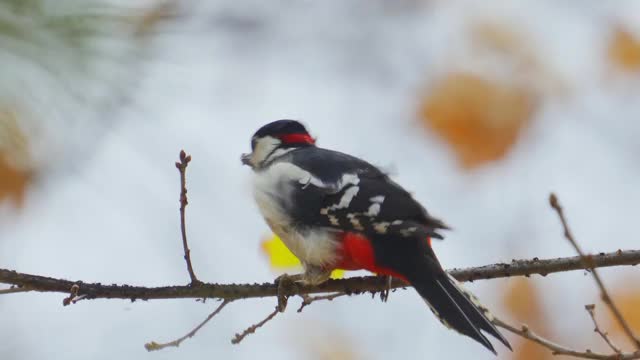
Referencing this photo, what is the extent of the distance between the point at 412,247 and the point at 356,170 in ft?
1.25

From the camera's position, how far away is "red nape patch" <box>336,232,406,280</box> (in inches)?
86.1

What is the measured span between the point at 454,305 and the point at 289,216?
620 mm

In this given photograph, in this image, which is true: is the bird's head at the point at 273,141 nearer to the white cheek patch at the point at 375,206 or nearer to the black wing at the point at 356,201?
the black wing at the point at 356,201

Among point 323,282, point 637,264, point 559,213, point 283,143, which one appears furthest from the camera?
point 283,143

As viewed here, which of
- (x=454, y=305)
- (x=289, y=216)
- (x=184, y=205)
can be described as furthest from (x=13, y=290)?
(x=454, y=305)

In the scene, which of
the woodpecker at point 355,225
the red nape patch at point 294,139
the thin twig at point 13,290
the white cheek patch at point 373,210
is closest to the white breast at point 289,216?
the woodpecker at point 355,225

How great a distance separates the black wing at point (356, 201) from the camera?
2.15 meters

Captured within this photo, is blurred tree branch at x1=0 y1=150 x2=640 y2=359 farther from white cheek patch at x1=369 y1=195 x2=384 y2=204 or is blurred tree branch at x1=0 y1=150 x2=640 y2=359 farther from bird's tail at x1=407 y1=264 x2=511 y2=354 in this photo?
white cheek patch at x1=369 y1=195 x2=384 y2=204

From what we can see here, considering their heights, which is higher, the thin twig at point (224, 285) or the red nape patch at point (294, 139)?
the red nape patch at point (294, 139)

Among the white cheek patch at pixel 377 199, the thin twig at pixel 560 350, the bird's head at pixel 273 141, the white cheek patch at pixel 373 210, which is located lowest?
the thin twig at pixel 560 350

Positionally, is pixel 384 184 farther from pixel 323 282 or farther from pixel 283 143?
pixel 283 143

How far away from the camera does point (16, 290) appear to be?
6.50 ft

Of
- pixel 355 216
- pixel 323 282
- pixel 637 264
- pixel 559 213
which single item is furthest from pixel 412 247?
pixel 559 213

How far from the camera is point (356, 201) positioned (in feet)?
7.44
